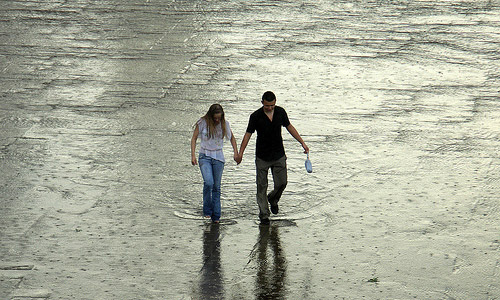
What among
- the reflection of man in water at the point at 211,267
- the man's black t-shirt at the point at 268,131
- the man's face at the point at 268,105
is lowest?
the reflection of man in water at the point at 211,267

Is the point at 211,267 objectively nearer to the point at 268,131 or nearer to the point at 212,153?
the point at 212,153

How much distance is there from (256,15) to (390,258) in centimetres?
1557

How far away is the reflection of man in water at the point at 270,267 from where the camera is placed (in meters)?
9.09

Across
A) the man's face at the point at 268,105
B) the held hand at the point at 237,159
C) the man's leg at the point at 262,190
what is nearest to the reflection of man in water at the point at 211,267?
the man's leg at the point at 262,190

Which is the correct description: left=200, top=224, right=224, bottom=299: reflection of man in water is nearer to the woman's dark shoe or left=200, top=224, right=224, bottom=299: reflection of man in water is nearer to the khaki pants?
the khaki pants

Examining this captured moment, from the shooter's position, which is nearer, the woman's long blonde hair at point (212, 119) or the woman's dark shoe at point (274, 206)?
the woman's long blonde hair at point (212, 119)

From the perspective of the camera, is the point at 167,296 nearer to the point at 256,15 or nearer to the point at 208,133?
the point at 208,133

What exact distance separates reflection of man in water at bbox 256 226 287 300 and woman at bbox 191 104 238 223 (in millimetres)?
716

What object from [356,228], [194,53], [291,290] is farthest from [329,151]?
[194,53]

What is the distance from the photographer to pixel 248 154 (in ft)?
45.6

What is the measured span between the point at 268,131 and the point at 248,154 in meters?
3.10

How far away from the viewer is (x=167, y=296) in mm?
8961

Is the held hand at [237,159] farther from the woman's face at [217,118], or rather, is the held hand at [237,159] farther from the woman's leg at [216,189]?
the woman's face at [217,118]

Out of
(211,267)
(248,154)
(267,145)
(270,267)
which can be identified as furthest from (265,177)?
(248,154)
